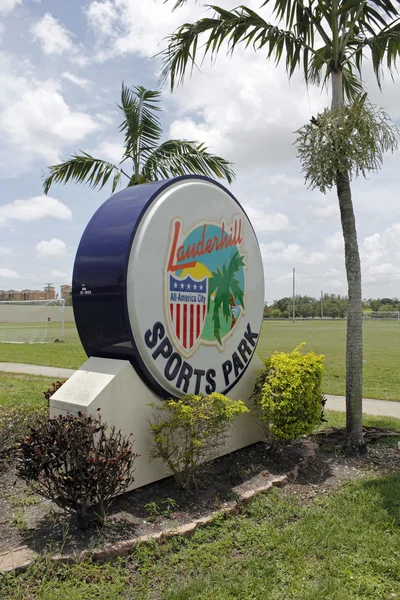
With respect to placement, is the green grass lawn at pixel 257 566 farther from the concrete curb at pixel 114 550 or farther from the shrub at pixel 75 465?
the shrub at pixel 75 465

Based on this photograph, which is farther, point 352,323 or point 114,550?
point 352,323

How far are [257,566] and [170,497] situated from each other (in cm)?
137

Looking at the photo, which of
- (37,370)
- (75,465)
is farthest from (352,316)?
(37,370)

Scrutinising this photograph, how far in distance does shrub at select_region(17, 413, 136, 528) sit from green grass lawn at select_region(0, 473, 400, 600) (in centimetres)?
51

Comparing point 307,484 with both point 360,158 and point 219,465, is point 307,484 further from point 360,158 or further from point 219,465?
point 360,158

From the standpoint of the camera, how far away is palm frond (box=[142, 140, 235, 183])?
11.2 metres

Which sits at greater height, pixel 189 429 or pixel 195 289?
pixel 195 289

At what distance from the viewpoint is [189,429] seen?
4.91 metres

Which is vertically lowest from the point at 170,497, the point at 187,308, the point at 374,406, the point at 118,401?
the point at 374,406

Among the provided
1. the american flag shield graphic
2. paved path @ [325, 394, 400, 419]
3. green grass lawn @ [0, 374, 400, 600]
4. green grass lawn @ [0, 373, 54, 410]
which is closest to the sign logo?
the american flag shield graphic

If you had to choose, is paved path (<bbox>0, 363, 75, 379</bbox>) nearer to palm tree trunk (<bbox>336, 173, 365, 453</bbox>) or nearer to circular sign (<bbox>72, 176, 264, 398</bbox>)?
circular sign (<bbox>72, 176, 264, 398</bbox>)

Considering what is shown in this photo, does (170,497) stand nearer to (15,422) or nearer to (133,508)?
(133,508)

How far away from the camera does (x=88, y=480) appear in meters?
3.96

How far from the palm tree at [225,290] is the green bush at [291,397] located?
81 cm
